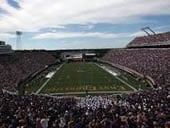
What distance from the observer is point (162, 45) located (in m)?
90.9

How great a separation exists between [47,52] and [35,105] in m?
108

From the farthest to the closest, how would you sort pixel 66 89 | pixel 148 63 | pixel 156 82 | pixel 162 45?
1. pixel 162 45
2. pixel 148 63
3. pixel 66 89
4. pixel 156 82

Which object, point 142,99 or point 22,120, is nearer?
point 22,120

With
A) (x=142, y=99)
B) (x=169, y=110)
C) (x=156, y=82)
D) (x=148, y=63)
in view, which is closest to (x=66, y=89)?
(x=156, y=82)

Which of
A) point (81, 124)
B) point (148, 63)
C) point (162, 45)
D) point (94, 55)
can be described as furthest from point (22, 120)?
point (94, 55)

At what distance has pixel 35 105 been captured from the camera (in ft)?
83.5

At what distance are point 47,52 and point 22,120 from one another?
116 meters

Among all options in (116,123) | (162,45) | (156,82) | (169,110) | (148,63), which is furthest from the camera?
(162,45)

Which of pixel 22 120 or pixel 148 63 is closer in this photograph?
pixel 22 120

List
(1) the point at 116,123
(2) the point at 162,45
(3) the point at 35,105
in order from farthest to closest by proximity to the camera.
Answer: (2) the point at 162,45, (3) the point at 35,105, (1) the point at 116,123

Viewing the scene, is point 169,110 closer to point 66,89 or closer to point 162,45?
point 66,89

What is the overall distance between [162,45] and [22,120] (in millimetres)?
75587

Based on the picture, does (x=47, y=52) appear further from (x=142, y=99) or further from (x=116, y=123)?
(x=116, y=123)

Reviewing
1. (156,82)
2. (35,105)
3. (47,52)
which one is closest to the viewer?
(35,105)
